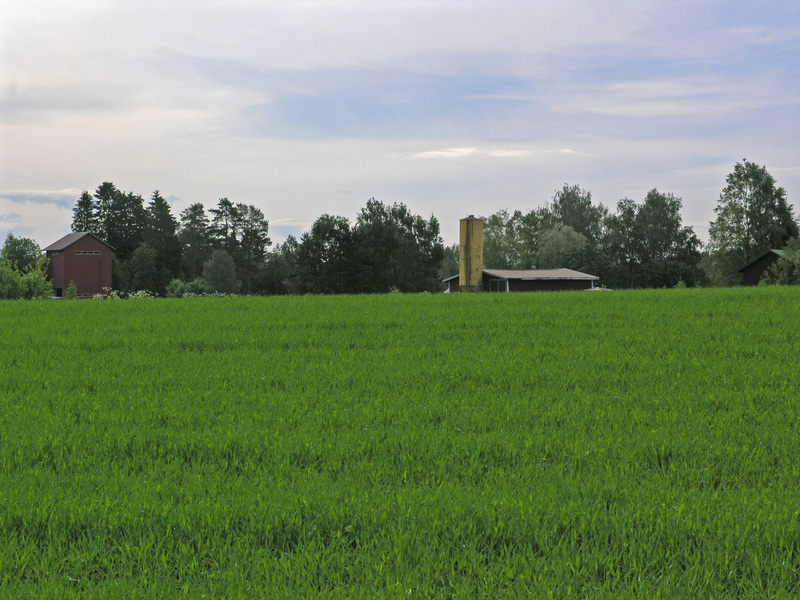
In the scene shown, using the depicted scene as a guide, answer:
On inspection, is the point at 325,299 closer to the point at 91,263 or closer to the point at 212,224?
the point at 91,263

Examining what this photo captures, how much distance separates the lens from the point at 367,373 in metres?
8.85

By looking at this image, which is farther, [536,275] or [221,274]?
[221,274]

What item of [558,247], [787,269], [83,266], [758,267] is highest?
[558,247]

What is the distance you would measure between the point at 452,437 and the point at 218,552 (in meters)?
2.49

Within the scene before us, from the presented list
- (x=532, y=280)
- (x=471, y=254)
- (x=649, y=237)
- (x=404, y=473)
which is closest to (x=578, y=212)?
(x=649, y=237)

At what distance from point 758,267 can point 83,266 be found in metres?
71.2

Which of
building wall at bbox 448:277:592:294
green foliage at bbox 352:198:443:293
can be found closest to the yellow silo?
building wall at bbox 448:277:592:294

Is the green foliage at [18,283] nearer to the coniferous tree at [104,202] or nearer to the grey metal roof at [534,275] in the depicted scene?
the grey metal roof at [534,275]

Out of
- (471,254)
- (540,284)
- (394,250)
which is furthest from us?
(394,250)

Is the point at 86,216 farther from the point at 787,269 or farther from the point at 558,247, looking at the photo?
the point at 787,269

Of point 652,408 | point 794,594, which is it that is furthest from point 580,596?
point 652,408

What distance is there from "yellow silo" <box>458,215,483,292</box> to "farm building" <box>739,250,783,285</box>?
45420 mm

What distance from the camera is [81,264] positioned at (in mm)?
74875

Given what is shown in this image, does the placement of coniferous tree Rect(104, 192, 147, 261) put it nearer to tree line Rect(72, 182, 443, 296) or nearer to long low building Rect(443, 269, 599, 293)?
tree line Rect(72, 182, 443, 296)
